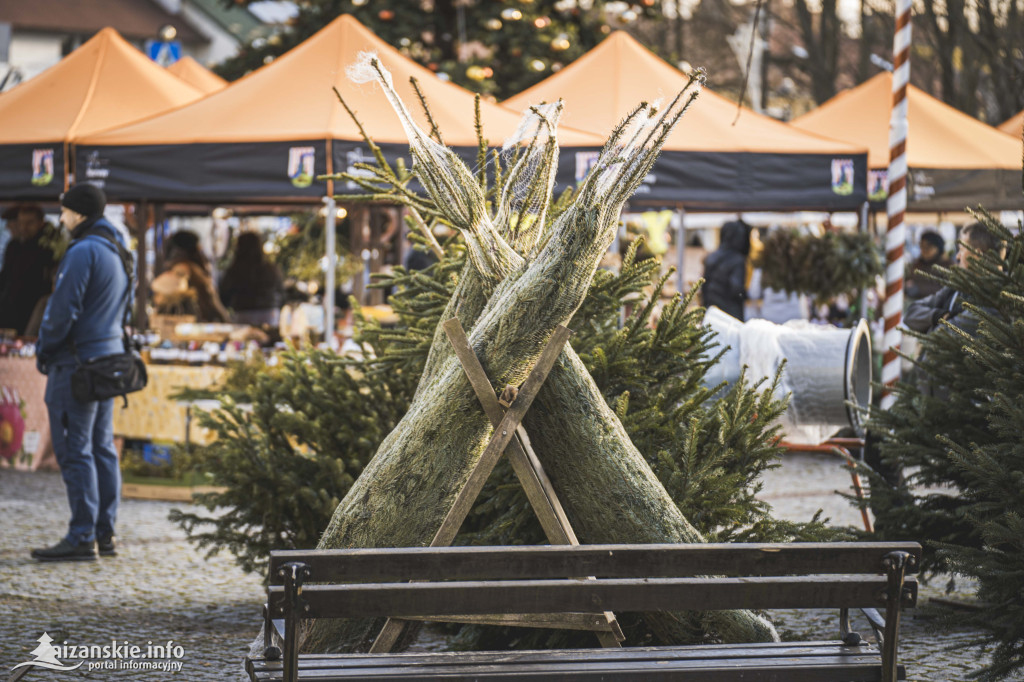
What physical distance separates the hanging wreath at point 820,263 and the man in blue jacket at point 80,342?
8150 mm

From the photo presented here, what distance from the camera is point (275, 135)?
849 cm

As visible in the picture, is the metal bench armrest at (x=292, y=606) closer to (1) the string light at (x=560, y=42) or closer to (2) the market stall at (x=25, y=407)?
(2) the market stall at (x=25, y=407)

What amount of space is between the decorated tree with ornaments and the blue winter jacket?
9594 mm

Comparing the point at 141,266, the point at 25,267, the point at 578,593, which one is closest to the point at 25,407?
the point at 25,267

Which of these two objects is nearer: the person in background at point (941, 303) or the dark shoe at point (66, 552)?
the person in background at point (941, 303)

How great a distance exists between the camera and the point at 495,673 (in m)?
3.23

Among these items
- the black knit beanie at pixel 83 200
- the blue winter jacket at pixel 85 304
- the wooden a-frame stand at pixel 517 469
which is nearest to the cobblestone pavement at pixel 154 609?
the blue winter jacket at pixel 85 304

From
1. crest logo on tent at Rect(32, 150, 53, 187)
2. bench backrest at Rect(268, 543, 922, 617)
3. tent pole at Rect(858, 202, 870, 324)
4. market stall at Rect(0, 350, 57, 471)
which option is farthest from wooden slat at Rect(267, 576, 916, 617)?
tent pole at Rect(858, 202, 870, 324)

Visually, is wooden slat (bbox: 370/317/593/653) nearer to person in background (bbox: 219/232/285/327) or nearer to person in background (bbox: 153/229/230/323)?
person in background (bbox: 153/229/230/323)

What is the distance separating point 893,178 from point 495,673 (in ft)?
18.9

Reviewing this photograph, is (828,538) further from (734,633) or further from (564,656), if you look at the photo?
(564,656)

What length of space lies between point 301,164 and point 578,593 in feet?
18.9

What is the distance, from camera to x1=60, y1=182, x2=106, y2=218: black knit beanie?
6.81m

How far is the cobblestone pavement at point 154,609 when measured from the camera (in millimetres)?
5059
